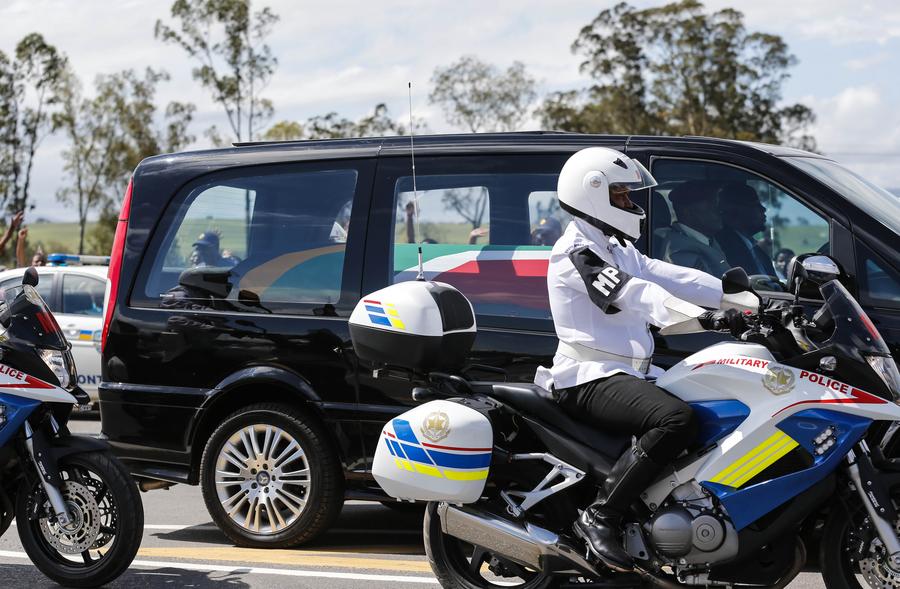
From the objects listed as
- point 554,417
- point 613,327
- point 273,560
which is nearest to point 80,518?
point 273,560

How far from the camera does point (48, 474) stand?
544cm

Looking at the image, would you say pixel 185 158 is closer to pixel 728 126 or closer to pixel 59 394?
pixel 59 394

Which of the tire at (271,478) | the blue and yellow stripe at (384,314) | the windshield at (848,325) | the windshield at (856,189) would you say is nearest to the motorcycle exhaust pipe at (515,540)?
the blue and yellow stripe at (384,314)

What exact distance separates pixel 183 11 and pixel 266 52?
10.7 ft

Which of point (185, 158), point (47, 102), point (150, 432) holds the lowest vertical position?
point (150, 432)

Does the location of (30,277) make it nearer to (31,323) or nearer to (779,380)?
(31,323)

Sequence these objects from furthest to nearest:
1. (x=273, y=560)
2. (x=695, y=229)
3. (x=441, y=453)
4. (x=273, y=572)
Answer: (x=273, y=560) → (x=695, y=229) → (x=273, y=572) → (x=441, y=453)

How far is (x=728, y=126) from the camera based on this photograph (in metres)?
42.7

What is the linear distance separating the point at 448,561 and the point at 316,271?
2.19 meters

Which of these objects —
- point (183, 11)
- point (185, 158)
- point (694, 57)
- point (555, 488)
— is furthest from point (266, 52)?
point (555, 488)

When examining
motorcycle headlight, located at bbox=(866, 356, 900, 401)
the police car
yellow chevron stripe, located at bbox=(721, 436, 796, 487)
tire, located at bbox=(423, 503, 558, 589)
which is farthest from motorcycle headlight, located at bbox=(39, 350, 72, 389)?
the police car

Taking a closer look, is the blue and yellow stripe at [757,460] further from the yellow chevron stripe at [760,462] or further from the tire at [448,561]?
the tire at [448,561]

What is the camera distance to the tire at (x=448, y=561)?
4.89m

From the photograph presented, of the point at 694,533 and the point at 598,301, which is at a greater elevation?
the point at 598,301
